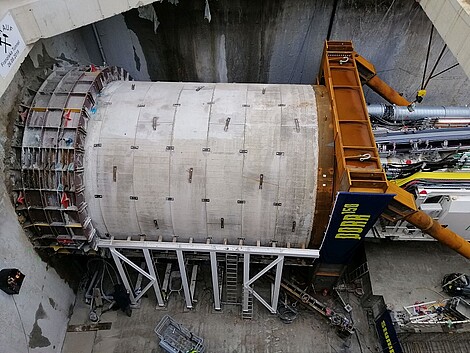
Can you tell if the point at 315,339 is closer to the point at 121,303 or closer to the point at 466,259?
the point at 466,259

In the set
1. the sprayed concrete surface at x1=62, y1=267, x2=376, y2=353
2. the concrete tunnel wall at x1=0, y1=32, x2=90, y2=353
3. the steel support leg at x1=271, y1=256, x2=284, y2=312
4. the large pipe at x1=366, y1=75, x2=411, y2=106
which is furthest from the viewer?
the large pipe at x1=366, y1=75, x2=411, y2=106

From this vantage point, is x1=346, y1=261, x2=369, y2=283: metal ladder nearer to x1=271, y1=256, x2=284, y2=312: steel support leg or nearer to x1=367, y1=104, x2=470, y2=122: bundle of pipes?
x1=271, y1=256, x2=284, y2=312: steel support leg

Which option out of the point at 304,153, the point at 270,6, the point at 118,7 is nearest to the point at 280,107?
the point at 304,153

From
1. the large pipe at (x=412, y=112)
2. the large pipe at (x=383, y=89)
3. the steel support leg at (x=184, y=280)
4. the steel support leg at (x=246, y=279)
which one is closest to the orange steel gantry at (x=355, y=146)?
the large pipe at (x=383, y=89)

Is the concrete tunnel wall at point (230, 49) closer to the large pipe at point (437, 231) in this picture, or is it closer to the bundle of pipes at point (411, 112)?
the bundle of pipes at point (411, 112)

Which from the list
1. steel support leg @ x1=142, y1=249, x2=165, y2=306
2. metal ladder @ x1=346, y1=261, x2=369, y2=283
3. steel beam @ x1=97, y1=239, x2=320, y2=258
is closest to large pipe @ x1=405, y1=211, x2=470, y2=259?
metal ladder @ x1=346, y1=261, x2=369, y2=283

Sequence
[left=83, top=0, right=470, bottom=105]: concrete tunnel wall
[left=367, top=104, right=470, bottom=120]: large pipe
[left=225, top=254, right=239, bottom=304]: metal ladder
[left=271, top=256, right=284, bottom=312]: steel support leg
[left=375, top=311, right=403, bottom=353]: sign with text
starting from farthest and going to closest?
[left=83, top=0, right=470, bottom=105]: concrete tunnel wall → [left=367, top=104, right=470, bottom=120]: large pipe → [left=225, top=254, right=239, bottom=304]: metal ladder → [left=271, top=256, right=284, bottom=312]: steel support leg → [left=375, top=311, right=403, bottom=353]: sign with text
